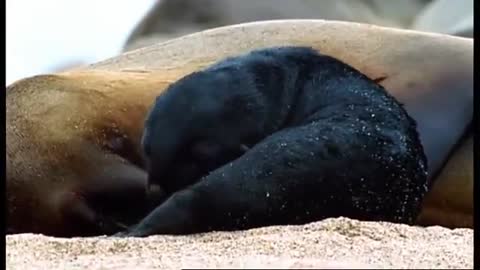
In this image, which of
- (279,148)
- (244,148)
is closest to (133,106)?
(244,148)

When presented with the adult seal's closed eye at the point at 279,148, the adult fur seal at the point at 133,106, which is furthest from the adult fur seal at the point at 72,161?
the adult seal's closed eye at the point at 279,148

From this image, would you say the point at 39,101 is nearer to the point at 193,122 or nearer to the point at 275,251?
the point at 193,122

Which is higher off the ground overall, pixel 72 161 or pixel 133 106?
pixel 133 106

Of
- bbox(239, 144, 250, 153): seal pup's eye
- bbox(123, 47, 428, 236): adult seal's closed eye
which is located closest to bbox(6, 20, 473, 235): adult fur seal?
bbox(123, 47, 428, 236): adult seal's closed eye

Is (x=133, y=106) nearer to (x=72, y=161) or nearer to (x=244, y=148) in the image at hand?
(x=72, y=161)

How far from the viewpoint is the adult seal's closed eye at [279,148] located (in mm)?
2588

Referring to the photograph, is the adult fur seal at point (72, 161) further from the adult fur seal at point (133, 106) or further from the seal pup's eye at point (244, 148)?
the seal pup's eye at point (244, 148)

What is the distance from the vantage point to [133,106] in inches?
137

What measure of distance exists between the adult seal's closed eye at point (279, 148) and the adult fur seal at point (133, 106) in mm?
258

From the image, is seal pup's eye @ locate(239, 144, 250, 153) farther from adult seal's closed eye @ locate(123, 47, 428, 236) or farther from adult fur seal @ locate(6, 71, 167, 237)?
adult fur seal @ locate(6, 71, 167, 237)

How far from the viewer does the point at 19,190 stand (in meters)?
3.33

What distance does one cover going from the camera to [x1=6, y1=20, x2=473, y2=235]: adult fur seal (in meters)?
3.31

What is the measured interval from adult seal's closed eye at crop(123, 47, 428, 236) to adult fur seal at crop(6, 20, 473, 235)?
0.26m

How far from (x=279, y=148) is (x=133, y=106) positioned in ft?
2.97
